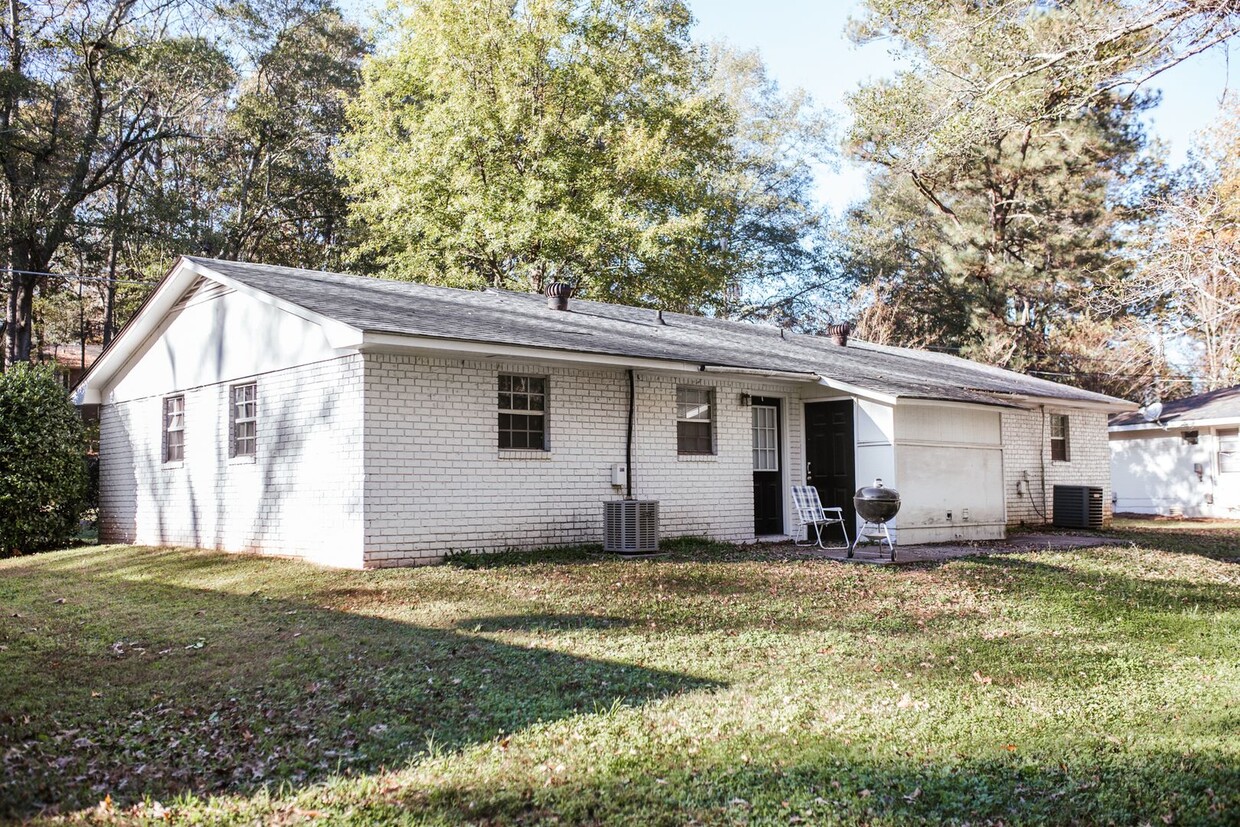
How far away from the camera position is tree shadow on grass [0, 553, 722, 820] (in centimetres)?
453

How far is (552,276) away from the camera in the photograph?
26625 mm

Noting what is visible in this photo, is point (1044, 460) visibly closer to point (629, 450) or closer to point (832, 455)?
point (832, 455)

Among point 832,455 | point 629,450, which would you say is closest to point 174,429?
point 629,450

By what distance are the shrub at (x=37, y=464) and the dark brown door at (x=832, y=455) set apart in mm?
12678

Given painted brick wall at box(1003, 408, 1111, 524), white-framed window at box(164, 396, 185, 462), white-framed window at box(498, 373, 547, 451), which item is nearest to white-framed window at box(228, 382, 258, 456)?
white-framed window at box(164, 396, 185, 462)

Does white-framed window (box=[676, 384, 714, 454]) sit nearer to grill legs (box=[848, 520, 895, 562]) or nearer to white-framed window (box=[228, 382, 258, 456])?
grill legs (box=[848, 520, 895, 562])

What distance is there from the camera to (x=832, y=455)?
15.0 m

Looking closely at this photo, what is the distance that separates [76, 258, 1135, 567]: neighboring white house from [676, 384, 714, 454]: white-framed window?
0.12 ft

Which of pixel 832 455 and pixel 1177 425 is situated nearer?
pixel 832 455

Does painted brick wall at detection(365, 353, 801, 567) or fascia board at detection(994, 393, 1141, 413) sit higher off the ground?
fascia board at detection(994, 393, 1141, 413)

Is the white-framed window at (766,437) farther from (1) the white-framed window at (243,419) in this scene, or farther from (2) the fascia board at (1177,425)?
(2) the fascia board at (1177,425)

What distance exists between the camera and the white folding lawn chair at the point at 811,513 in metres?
13.9

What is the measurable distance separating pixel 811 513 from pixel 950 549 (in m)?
2.05

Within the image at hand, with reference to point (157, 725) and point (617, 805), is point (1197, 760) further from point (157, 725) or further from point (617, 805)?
point (157, 725)
